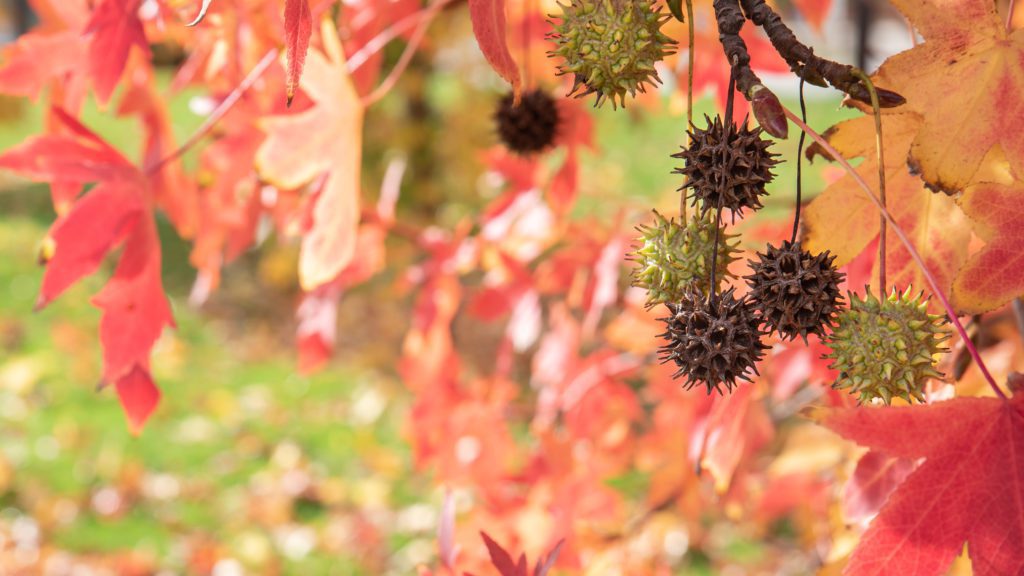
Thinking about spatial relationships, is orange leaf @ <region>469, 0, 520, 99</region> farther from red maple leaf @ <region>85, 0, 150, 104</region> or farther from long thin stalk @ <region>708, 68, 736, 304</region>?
red maple leaf @ <region>85, 0, 150, 104</region>

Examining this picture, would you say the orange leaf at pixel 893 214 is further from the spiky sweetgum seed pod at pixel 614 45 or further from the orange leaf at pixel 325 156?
the orange leaf at pixel 325 156

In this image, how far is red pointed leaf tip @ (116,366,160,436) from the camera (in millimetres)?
1034

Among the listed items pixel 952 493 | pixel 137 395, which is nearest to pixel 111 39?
pixel 137 395

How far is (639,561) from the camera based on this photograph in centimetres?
236

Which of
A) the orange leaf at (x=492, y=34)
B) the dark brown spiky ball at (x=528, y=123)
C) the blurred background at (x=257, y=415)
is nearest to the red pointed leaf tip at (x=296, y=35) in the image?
the orange leaf at (x=492, y=34)

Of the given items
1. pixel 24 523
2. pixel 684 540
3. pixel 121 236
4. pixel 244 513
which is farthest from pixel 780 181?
pixel 121 236

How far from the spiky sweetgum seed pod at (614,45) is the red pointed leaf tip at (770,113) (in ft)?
0.34

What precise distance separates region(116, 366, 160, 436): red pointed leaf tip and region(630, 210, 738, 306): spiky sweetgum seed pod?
583mm

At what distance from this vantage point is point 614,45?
71 cm

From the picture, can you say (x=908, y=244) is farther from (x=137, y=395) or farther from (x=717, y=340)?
(x=137, y=395)

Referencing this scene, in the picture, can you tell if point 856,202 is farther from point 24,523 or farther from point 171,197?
point 24,523

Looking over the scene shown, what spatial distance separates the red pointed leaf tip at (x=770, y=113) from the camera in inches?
23.9

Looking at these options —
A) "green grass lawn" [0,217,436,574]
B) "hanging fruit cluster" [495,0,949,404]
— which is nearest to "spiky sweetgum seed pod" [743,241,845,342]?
"hanging fruit cluster" [495,0,949,404]

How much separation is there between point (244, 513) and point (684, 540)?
1.52 meters
